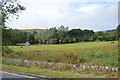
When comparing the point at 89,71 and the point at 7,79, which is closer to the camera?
the point at 7,79

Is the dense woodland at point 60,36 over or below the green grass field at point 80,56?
over

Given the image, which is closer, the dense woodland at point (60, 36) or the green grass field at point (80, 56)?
the green grass field at point (80, 56)

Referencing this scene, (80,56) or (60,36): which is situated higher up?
(60,36)

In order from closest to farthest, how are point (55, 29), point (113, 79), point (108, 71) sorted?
point (113, 79)
point (108, 71)
point (55, 29)

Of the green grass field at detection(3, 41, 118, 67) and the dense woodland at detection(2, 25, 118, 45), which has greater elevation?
the dense woodland at detection(2, 25, 118, 45)

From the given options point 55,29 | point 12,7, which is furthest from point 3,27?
point 55,29

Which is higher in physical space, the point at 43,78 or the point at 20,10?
the point at 20,10

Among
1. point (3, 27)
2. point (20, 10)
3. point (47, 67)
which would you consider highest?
point (20, 10)

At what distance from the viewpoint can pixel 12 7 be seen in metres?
25.9

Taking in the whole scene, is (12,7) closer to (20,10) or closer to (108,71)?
(20,10)

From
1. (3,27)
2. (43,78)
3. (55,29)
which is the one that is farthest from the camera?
(55,29)

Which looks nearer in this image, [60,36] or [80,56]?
[80,56]

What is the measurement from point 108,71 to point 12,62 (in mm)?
10018

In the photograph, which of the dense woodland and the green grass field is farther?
the dense woodland
